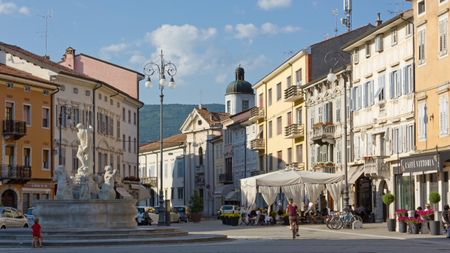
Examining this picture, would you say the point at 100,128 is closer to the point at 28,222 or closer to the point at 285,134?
the point at 285,134

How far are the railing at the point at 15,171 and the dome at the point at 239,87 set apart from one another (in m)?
51.6

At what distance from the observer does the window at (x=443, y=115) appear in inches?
1257

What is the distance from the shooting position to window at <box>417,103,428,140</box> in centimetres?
3431

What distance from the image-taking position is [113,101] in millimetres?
62719

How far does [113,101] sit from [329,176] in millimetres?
29386

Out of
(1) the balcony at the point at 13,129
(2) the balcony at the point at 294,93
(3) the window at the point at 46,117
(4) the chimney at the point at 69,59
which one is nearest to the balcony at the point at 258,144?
(2) the balcony at the point at 294,93

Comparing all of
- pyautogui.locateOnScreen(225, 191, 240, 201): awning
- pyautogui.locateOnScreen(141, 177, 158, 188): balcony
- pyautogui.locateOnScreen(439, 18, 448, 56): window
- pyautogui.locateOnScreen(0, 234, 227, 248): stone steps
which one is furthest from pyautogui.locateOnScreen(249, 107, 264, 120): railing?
pyautogui.locateOnScreen(0, 234, 227, 248): stone steps

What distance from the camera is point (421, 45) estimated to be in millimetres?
34594

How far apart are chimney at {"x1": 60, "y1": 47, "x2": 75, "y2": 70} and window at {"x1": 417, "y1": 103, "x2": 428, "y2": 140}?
38.0 meters

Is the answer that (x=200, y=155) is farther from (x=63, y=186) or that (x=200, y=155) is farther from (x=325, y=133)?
(x=63, y=186)

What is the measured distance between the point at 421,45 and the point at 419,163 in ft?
19.0

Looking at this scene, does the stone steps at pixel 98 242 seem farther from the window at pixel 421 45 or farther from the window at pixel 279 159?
the window at pixel 279 159

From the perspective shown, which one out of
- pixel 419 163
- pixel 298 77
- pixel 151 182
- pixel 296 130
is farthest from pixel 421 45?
pixel 151 182

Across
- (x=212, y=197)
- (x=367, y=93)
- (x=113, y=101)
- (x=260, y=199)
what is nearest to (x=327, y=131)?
(x=367, y=93)
